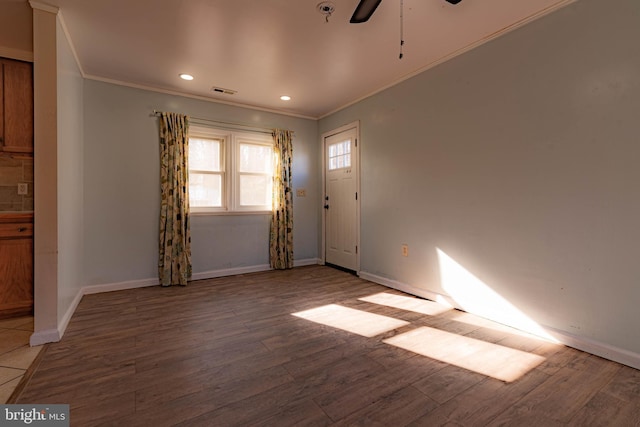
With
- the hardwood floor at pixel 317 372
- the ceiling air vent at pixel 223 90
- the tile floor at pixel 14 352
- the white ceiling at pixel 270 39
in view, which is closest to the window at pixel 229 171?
the ceiling air vent at pixel 223 90

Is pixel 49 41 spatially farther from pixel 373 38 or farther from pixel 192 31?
pixel 373 38

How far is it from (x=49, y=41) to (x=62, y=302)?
85.1 inches

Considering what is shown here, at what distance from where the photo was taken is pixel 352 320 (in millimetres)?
2762

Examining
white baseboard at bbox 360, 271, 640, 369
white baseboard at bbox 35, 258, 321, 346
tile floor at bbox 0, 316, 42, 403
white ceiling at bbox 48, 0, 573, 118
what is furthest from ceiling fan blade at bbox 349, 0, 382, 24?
white baseboard at bbox 35, 258, 321, 346

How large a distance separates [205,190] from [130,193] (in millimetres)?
957

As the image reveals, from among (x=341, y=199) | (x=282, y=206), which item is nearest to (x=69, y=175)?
(x=282, y=206)

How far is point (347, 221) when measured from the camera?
4.65m

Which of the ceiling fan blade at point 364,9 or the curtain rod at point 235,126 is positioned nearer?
the ceiling fan blade at point 364,9

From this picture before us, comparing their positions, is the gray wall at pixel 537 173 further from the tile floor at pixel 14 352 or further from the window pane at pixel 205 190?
the tile floor at pixel 14 352

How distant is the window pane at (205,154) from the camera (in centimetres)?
429

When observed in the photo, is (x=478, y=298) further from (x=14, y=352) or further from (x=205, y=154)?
(x=205, y=154)

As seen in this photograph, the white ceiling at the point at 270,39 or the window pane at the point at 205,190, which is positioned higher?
the white ceiling at the point at 270,39

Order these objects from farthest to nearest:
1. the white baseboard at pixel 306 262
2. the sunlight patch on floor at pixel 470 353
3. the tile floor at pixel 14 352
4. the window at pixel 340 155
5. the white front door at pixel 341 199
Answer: the white baseboard at pixel 306 262 → the window at pixel 340 155 → the white front door at pixel 341 199 → the sunlight patch on floor at pixel 470 353 → the tile floor at pixel 14 352

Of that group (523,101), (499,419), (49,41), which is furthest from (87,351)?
(523,101)
